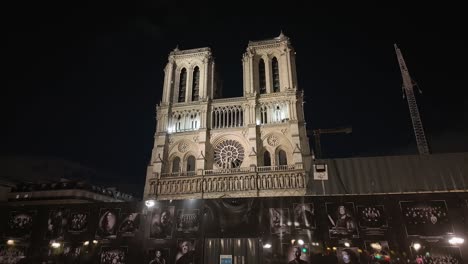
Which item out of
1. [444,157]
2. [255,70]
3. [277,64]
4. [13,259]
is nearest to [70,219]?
[13,259]

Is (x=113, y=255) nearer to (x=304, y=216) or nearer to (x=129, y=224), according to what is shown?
(x=129, y=224)

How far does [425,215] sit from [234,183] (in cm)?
2015

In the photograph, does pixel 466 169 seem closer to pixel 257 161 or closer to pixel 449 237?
pixel 449 237

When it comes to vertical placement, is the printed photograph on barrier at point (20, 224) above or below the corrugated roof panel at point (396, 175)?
below

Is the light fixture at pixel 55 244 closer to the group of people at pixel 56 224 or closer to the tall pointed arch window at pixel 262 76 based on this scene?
the group of people at pixel 56 224

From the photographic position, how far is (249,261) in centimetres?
1148

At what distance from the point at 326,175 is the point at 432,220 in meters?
5.45

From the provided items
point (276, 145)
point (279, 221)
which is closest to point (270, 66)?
point (276, 145)

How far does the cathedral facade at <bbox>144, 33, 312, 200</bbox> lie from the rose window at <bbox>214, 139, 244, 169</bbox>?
4.9 inches

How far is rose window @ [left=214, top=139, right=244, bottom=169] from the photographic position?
32.5 metres

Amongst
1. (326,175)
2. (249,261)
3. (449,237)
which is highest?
(326,175)

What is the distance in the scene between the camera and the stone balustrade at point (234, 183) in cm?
2833

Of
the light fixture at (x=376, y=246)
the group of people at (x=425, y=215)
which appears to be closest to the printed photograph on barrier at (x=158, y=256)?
the light fixture at (x=376, y=246)

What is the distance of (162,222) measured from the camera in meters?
12.5
